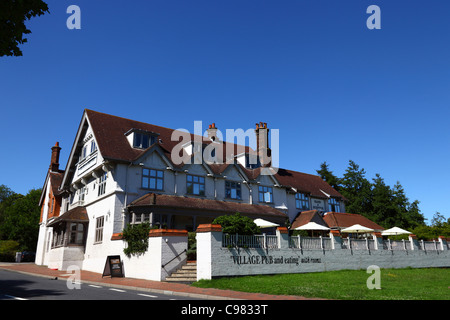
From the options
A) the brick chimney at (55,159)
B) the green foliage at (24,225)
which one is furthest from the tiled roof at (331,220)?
the green foliage at (24,225)

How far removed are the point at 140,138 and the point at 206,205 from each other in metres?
7.46

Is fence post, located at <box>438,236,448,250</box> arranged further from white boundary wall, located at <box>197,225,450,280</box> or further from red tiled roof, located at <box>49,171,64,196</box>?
red tiled roof, located at <box>49,171,64,196</box>

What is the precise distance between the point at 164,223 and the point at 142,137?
24.4 feet

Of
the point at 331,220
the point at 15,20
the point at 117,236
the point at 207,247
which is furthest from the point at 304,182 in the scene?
the point at 15,20

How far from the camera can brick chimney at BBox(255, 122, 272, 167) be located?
35.6 m

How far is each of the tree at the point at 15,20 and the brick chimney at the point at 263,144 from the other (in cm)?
2620

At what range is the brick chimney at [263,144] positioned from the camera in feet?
117

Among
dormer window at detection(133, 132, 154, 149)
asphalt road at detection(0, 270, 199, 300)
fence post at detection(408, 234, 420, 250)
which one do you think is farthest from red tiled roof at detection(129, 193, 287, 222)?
fence post at detection(408, 234, 420, 250)

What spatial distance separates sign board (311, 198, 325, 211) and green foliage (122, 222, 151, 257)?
2184 cm

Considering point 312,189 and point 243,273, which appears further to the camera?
point 312,189

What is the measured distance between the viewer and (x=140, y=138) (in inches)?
1101
